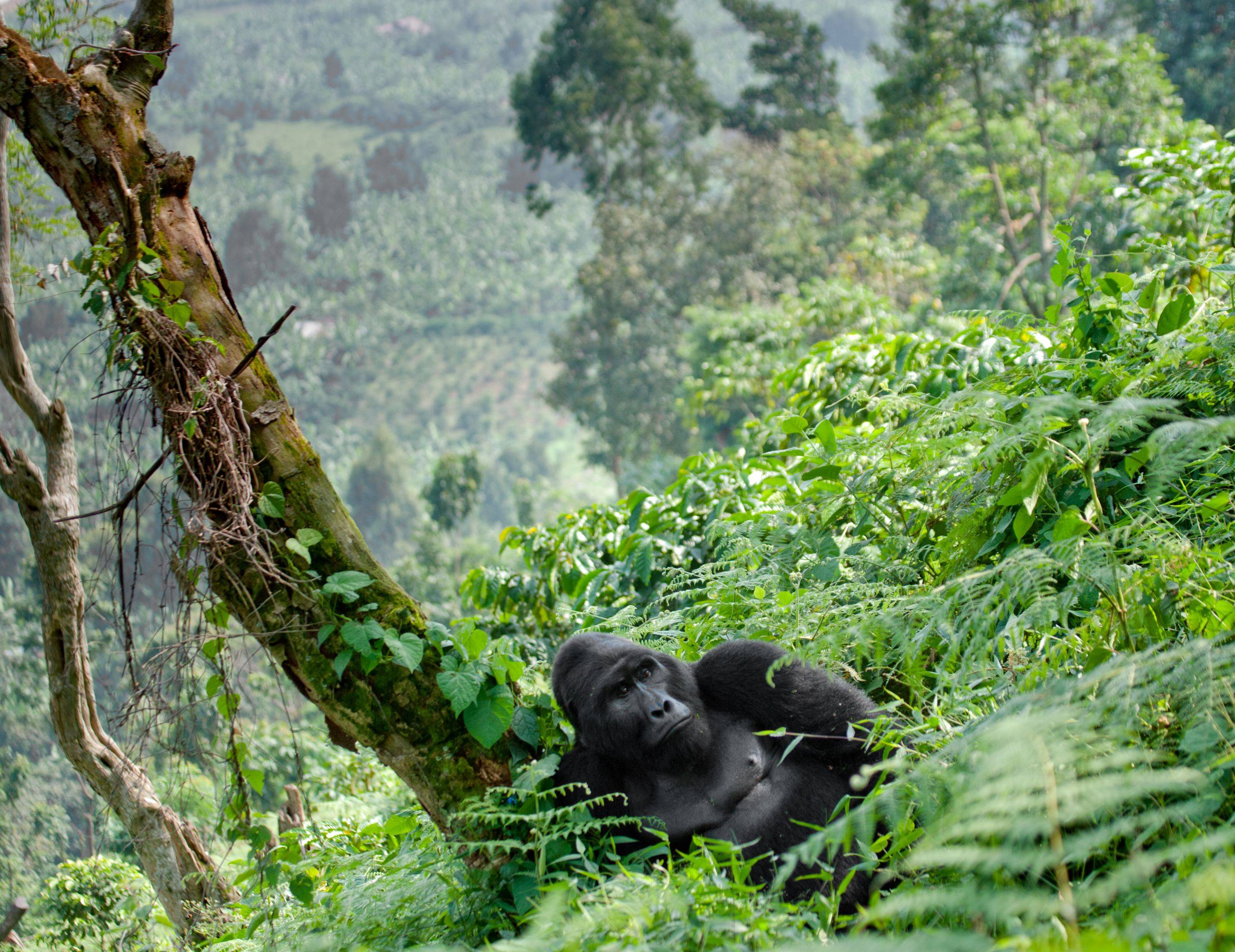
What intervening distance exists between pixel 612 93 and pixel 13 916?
21.8 meters

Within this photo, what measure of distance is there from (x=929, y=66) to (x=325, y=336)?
110 ft

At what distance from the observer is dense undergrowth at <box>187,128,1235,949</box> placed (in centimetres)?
106

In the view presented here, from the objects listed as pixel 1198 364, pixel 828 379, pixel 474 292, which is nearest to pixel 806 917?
pixel 1198 364

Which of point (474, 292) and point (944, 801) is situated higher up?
point (474, 292)

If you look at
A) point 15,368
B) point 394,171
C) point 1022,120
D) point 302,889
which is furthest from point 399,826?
point 394,171

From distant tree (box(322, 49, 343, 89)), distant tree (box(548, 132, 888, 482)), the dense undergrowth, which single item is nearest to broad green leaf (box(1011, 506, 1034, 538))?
the dense undergrowth

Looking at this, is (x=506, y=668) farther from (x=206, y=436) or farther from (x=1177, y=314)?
(x=1177, y=314)

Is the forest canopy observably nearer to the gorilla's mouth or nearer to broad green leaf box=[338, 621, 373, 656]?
broad green leaf box=[338, 621, 373, 656]

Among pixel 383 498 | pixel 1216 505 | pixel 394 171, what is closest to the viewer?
pixel 1216 505

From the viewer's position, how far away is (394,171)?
5300 centimetres

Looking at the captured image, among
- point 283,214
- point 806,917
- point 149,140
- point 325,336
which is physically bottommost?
point 806,917

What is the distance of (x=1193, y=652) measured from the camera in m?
1.20

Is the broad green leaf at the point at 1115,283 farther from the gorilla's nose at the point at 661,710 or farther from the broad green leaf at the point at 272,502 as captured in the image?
the broad green leaf at the point at 272,502

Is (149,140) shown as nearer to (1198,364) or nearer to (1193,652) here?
(1193,652)
